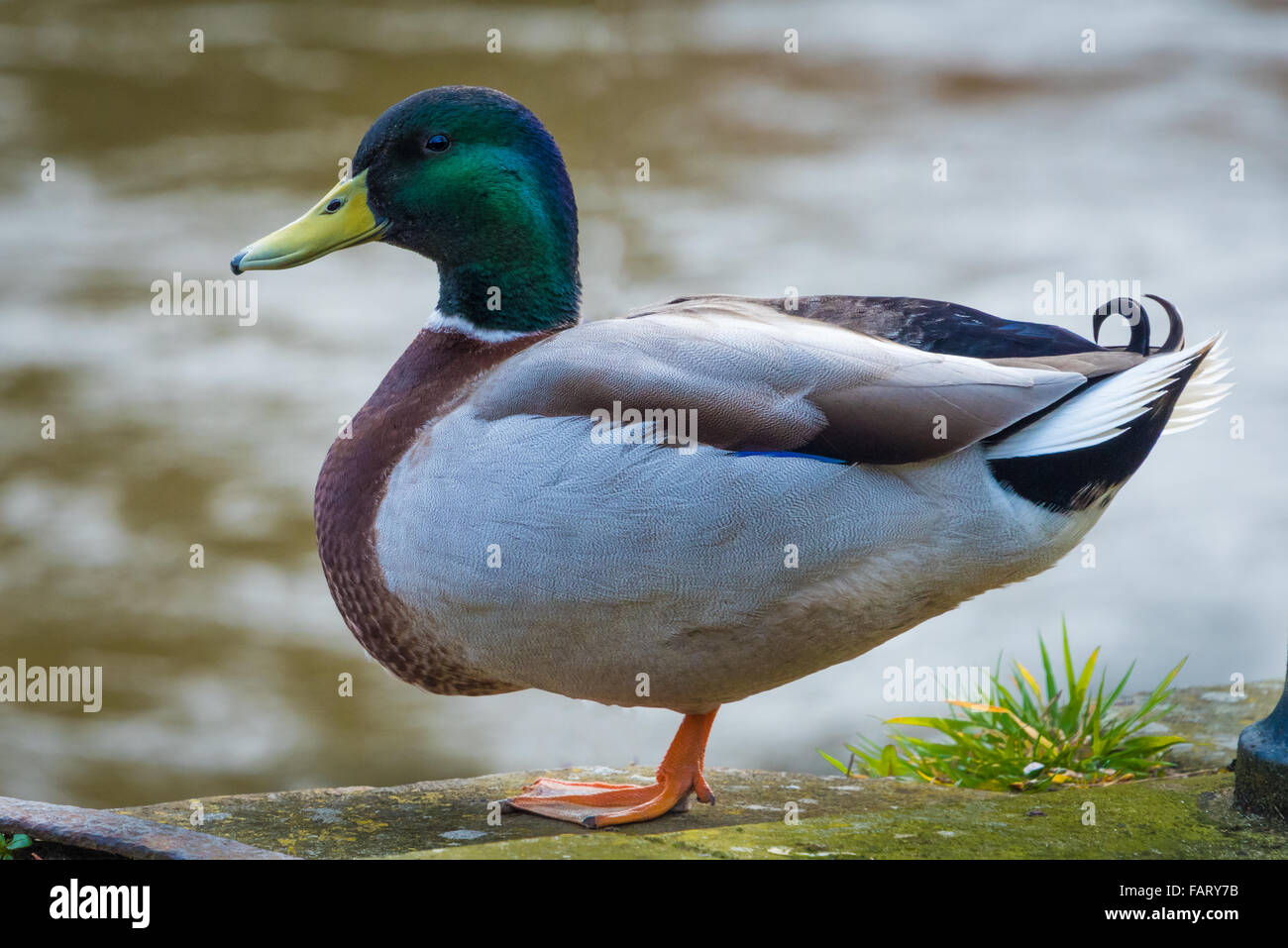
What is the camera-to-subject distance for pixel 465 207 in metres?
2.96

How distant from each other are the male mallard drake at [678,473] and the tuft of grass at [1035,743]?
0.90 m

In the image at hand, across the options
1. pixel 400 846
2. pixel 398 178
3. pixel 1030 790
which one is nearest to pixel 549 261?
pixel 398 178

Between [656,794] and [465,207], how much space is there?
1.34 meters

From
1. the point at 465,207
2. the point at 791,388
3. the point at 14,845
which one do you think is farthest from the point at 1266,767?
the point at 14,845

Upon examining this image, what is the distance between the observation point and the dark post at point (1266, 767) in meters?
2.69

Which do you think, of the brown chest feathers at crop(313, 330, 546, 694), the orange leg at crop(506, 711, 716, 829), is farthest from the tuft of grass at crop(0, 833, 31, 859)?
the orange leg at crop(506, 711, 716, 829)

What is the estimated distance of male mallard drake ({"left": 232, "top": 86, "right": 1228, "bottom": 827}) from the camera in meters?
2.60

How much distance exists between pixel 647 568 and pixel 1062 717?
5.17ft

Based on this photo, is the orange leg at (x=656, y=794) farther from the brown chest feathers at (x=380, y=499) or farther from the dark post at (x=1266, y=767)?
the dark post at (x=1266, y=767)

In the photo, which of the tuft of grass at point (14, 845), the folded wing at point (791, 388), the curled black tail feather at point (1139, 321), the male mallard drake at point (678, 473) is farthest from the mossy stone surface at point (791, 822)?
the curled black tail feather at point (1139, 321)

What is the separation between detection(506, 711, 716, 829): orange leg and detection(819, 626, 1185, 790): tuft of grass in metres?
0.64

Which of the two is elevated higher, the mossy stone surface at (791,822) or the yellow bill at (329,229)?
the yellow bill at (329,229)

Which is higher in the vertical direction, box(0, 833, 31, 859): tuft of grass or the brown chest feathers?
the brown chest feathers

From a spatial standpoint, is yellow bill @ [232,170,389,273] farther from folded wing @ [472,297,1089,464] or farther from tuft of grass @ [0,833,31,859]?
tuft of grass @ [0,833,31,859]
